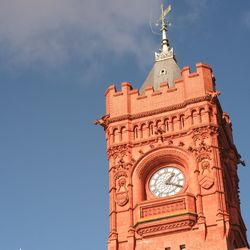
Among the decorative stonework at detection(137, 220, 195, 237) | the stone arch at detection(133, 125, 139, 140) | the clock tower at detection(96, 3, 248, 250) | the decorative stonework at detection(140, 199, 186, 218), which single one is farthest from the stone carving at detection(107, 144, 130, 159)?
the decorative stonework at detection(137, 220, 195, 237)

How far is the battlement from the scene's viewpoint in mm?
52188

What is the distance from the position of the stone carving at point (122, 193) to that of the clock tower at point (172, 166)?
0.06 m

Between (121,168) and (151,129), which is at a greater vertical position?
(151,129)

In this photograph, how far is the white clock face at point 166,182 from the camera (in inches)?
1937

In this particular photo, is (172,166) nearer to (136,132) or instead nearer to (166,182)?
(166,182)

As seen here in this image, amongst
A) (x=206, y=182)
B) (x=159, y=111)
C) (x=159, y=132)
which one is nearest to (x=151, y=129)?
(x=159, y=132)

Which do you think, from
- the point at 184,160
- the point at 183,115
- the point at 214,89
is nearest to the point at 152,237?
the point at 184,160

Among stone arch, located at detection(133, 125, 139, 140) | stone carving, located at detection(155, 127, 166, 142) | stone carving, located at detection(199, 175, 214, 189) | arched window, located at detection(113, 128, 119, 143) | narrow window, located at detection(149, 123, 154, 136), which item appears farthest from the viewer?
arched window, located at detection(113, 128, 119, 143)

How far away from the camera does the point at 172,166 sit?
5038 centimetres

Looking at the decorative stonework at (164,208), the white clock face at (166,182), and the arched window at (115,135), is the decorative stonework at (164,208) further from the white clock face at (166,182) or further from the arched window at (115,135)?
the arched window at (115,135)

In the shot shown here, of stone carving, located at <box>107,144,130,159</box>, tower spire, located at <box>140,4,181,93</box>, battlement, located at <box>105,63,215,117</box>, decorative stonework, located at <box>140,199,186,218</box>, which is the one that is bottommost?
decorative stonework, located at <box>140,199,186,218</box>

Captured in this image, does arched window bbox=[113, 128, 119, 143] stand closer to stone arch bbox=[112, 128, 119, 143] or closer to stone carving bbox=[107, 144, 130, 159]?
stone arch bbox=[112, 128, 119, 143]

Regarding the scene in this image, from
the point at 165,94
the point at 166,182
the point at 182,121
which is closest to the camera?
the point at 166,182

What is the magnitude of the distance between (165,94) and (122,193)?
25.5 feet
